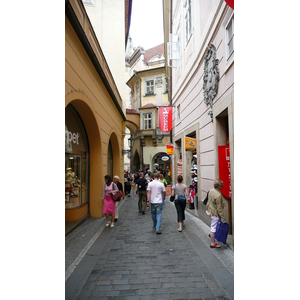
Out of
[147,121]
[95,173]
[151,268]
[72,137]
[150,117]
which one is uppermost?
[150,117]

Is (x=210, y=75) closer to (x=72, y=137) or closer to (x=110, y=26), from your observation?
(x=72, y=137)

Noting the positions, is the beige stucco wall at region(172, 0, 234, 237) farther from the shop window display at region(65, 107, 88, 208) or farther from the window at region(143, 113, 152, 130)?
the window at region(143, 113, 152, 130)

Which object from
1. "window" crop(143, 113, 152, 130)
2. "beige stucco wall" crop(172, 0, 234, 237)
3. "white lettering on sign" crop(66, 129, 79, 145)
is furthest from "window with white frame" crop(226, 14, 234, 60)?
"window" crop(143, 113, 152, 130)

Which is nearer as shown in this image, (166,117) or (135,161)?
(166,117)

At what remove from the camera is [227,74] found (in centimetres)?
632

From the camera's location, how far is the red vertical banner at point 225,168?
643cm

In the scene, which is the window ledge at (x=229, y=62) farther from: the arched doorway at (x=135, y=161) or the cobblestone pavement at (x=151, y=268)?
the arched doorway at (x=135, y=161)

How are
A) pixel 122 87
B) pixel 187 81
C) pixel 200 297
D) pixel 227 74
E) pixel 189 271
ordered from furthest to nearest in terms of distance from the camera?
pixel 122 87
pixel 187 81
pixel 227 74
pixel 189 271
pixel 200 297

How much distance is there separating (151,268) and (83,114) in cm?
486

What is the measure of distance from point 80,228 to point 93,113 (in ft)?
10.8

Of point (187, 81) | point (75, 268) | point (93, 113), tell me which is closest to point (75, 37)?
point (93, 113)

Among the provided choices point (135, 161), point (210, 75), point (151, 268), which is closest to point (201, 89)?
point (210, 75)

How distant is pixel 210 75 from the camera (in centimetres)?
Answer: 766

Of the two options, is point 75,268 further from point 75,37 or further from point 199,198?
Result: point 199,198
